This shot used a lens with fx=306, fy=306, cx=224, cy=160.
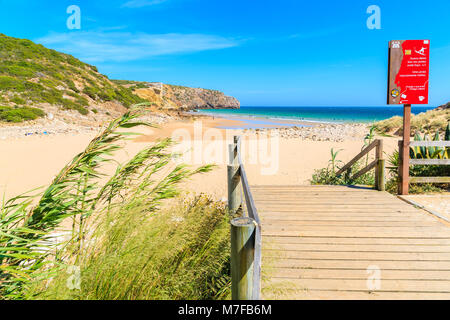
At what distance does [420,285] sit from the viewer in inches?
113

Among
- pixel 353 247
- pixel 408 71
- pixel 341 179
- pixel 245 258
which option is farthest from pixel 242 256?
pixel 341 179

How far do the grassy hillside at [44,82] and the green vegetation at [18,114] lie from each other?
52 mm

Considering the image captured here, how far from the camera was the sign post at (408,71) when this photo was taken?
17.7 ft

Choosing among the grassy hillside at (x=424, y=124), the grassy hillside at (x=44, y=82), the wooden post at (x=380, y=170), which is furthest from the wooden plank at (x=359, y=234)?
the grassy hillside at (x=44, y=82)

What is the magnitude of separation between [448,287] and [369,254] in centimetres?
75

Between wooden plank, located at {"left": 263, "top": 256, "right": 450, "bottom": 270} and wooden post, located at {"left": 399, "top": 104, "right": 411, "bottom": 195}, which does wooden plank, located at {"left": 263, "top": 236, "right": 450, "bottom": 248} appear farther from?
wooden post, located at {"left": 399, "top": 104, "right": 411, "bottom": 195}

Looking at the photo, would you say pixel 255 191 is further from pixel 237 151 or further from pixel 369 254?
pixel 369 254

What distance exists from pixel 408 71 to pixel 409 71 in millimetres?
16

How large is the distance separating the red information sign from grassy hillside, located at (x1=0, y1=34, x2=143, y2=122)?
20.7m

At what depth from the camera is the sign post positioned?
539 centimetres

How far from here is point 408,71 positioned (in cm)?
544

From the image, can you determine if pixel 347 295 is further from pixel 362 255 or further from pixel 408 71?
pixel 408 71

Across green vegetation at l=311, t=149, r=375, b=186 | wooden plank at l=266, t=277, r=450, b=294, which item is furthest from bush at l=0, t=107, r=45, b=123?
wooden plank at l=266, t=277, r=450, b=294
